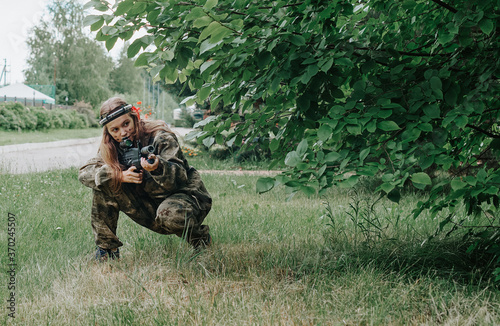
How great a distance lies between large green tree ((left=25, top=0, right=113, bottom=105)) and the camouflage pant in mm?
40982

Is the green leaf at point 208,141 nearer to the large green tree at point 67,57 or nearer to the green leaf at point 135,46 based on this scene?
the green leaf at point 135,46

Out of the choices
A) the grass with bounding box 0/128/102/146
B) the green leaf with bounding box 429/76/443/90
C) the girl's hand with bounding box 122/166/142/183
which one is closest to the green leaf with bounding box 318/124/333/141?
the green leaf with bounding box 429/76/443/90

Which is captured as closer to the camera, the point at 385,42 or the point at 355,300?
the point at 355,300

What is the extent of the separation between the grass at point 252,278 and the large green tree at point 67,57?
133ft

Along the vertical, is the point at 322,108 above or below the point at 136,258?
above

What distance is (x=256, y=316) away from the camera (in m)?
2.21

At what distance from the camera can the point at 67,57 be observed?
1665 inches

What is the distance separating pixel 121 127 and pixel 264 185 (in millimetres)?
1380

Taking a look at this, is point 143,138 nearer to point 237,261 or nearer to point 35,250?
point 237,261

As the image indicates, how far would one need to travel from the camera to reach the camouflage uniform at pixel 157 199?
296cm

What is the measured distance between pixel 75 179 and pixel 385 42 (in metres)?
5.71

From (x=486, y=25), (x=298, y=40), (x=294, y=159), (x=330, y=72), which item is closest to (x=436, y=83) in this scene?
(x=486, y=25)

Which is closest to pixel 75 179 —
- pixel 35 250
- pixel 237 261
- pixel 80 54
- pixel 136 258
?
pixel 35 250

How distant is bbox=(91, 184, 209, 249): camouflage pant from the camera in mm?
2996
